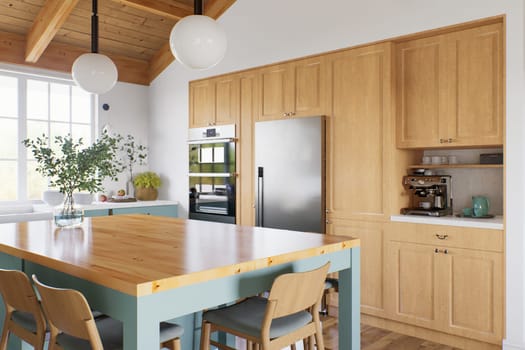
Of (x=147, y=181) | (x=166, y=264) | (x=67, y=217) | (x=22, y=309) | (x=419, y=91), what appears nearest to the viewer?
(x=166, y=264)

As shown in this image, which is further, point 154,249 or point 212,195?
point 212,195

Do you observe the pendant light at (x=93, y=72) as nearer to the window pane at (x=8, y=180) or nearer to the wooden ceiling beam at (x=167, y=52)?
the wooden ceiling beam at (x=167, y=52)

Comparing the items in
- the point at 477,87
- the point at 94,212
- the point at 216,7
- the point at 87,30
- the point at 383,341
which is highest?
the point at 216,7

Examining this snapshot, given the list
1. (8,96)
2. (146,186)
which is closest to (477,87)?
(146,186)

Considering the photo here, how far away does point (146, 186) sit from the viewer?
5.65 m

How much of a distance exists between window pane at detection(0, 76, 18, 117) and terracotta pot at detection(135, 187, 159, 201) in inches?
62.2

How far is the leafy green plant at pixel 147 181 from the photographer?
5.64 meters

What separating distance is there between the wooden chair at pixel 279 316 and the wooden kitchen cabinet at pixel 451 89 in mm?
1999

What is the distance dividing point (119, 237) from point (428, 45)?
2.65 m

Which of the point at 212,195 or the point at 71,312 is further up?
the point at 212,195

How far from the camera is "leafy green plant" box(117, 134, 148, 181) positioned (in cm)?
583

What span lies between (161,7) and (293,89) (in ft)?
5.35

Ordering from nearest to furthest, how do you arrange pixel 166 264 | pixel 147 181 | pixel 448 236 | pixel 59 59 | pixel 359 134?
pixel 166 264 → pixel 448 236 → pixel 359 134 → pixel 59 59 → pixel 147 181

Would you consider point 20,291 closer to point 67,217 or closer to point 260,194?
point 67,217
